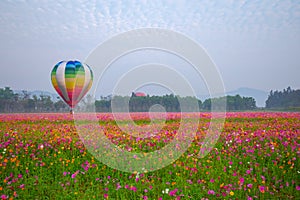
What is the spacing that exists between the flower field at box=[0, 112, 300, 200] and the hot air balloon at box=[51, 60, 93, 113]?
8.97m

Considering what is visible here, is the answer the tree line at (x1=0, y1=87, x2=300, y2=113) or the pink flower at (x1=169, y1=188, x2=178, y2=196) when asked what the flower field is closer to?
the pink flower at (x1=169, y1=188, x2=178, y2=196)

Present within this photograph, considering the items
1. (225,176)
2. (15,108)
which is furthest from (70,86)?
(15,108)

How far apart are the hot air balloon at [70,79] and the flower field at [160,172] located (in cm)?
897

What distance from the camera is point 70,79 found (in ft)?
57.8

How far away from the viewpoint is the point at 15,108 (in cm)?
5822

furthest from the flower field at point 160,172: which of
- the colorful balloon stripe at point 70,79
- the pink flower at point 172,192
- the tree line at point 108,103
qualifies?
the tree line at point 108,103

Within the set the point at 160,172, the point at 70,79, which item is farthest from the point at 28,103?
the point at 160,172

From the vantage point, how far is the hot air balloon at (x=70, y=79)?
57.8 ft

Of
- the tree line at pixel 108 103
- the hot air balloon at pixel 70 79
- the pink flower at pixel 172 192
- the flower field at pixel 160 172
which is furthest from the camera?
the tree line at pixel 108 103

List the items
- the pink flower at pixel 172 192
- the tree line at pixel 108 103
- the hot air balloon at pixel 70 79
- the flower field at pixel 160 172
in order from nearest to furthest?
the pink flower at pixel 172 192 → the flower field at pixel 160 172 → the hot air balloon at pixel 70 79 → the tree line at pixel 108 103

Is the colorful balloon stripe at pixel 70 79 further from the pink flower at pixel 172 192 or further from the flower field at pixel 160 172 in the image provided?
the pink flower at pixel 172 192

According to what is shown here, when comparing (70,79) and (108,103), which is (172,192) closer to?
(70,79)

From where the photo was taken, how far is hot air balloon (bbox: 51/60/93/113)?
1762 cm

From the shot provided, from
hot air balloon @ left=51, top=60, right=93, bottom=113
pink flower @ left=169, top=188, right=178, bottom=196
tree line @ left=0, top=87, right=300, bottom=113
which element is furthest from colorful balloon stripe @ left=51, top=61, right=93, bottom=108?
tree line @ left=0, top=87, right=300, bottom=113
